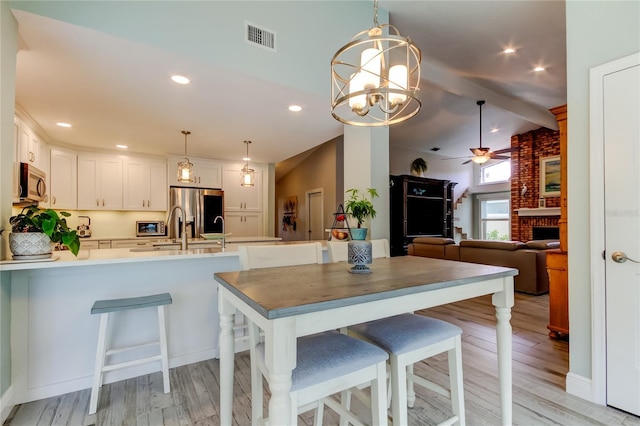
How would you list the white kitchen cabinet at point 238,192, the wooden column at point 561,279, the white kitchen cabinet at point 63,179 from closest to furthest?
the wooden column at point 561,279 → the white kitchen cabinet at point 63,179 → the white kitchen cabinet at point 238,192

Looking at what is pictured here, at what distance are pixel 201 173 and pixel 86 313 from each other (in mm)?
3663

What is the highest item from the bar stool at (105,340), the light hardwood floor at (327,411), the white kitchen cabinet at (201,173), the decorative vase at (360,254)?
the white kitchen cabinet at (201,173)

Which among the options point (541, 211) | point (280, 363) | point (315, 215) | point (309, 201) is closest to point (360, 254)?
point (280, 363)

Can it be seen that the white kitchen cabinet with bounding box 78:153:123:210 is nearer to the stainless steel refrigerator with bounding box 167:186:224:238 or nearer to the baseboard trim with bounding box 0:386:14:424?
the stainless steel refrigerator with bounding box 167:186:224:238

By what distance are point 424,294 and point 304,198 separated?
6.96 meters

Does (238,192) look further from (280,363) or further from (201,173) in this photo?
(280,363)

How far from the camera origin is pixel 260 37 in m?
2.52

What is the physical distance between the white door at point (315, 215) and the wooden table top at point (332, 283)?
562 centimetres

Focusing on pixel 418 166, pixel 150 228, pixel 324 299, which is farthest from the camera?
pixel 418 166

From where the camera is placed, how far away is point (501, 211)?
9438 mm

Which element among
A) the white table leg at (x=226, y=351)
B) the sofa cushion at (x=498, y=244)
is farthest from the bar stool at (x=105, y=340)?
the sofa cushion at (x=498, y=244)

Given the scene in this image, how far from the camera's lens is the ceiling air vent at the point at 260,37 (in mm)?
2464

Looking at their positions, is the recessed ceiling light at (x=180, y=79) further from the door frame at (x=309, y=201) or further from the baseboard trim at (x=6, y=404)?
the door frame at (x=309, y=201)

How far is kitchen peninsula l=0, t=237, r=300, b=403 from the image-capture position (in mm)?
1901
